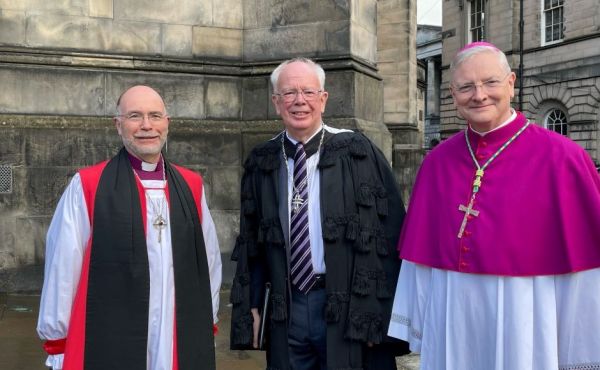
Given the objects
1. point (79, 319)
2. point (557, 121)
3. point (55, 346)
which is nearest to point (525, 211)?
point (79, 319)

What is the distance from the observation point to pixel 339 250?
2.88 m

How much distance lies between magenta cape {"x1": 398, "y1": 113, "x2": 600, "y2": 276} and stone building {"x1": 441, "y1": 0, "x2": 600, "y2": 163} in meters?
27.4

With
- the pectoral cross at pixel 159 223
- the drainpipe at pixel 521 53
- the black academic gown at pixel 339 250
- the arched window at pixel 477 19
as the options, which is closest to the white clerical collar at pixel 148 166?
the pectoral cross at pixel 159 223

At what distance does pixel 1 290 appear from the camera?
613 centimetres

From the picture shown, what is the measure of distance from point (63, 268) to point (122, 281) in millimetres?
256

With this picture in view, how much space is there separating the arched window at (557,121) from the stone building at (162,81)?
87.8 ft

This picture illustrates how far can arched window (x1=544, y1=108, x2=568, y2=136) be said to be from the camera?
31.0 metres

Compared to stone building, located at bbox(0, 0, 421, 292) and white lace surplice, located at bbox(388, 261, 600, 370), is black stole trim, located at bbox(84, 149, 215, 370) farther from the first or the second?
stone building, located at bbox(0, 0, 421, 292)

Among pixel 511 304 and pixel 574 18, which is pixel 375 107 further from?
pixel 574 18

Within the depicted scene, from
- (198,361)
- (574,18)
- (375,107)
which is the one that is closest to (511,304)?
(198,361)

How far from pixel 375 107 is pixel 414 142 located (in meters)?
5.64

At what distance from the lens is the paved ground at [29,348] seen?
443 centimetres

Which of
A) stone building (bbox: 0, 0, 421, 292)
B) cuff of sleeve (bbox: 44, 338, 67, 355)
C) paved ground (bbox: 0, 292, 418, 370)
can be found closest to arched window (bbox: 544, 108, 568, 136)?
stone building (bbox: 0, 0, 421, 292)

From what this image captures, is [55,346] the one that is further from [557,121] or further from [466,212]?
[557,121]
